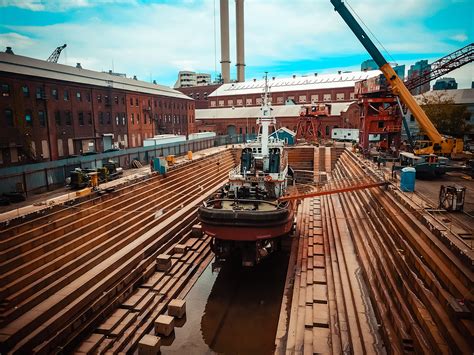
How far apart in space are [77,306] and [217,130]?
49459 millimetres

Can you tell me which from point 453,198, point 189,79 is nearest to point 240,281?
point 453,198

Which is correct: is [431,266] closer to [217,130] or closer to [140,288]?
[140,288]

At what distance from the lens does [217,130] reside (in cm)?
5697

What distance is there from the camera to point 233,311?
1150 cm

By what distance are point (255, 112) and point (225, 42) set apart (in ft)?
94.4

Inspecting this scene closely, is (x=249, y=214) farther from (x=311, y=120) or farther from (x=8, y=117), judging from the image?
(x=311, y=120)

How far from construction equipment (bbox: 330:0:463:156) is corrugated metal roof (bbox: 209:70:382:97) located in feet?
106

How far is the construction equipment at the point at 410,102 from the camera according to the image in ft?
65.3

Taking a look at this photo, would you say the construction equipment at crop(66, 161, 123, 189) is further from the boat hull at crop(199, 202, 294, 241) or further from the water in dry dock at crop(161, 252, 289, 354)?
the water in dry dock at crop(161, 252, 289, 354)

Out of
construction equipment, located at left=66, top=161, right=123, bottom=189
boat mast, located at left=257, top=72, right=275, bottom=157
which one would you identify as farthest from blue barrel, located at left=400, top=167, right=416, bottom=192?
construction equipment, located at left=66, top=161, right=123, bottom=189

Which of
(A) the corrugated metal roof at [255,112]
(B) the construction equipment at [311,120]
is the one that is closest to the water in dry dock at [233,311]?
(B) the construction equipment at [311,120]

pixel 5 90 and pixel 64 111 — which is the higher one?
pixel 5 90

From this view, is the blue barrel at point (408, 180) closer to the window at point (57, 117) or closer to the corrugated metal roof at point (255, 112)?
the window at point (57, 117)

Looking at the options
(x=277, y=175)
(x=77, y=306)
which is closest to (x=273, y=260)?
(x=277, y=175)
